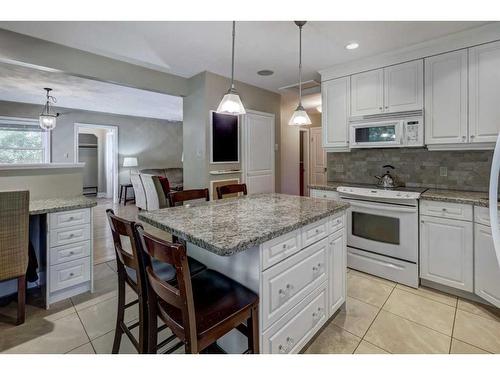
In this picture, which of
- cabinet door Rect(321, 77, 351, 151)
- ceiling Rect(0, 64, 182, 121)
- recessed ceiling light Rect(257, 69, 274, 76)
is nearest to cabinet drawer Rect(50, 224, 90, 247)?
ceiling Rect(0, 64, 182, 121)

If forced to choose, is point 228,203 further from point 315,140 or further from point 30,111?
point 30,111

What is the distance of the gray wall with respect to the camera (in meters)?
6.19

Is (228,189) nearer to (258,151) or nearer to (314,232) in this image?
(314,232)

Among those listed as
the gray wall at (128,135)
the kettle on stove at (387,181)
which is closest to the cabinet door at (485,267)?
the kettle on stove at (387,181)

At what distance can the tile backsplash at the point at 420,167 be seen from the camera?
2.67m

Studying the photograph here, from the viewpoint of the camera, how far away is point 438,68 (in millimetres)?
2619

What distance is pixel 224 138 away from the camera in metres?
3.80

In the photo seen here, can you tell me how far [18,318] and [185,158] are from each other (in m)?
2.55

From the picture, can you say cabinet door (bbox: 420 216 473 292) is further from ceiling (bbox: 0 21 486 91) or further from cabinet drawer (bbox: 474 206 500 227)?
ceiling (bbox: 0 21 486 91)

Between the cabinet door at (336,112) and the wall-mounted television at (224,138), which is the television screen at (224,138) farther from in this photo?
the cabinet door at (336,112)

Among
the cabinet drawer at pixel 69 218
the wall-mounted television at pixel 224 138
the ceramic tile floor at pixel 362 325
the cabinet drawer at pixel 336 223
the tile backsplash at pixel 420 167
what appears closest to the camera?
the ceramic tile floor at pixel 362 325

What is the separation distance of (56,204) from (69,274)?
0.62 metres

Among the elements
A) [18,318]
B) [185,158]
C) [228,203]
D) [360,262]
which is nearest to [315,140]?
[185,158]

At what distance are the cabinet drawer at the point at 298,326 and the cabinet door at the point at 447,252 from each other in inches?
52.0
